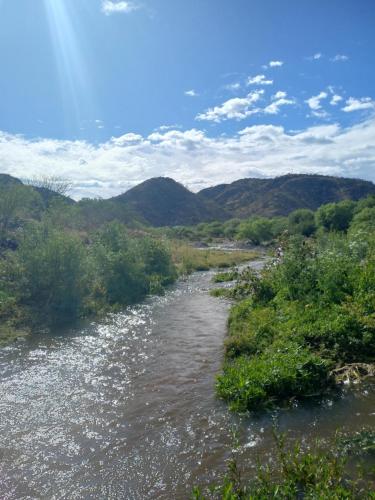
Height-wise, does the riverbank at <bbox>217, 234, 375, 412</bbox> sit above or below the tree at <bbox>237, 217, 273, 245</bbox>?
below

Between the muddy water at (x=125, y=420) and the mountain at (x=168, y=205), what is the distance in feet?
489

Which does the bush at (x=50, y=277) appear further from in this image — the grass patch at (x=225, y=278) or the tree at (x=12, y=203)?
the tree at (x=12, y=203)

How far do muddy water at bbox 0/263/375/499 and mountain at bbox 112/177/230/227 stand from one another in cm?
14901

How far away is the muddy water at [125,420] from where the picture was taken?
731 centimetres

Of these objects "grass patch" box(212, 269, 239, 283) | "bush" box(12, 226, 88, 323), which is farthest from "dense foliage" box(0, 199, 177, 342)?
"grass patch" box(212, 269, 239, 283)

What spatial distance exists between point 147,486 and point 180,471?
2.36ft

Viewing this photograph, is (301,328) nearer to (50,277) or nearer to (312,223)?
(50,277)

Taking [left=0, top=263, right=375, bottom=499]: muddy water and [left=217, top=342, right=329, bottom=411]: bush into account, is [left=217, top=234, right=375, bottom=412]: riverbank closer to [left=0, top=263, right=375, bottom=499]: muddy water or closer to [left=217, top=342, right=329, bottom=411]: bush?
[left=217, top=342, right=329, bottom=411]: bush

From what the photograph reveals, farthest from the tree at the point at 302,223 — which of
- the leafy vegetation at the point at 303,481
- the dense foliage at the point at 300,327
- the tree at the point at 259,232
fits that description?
the leafy vegetation at the point at 303,481

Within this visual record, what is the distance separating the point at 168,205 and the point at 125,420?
172771 mm

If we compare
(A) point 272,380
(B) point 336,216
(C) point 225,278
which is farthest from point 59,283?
(B) point 336,216

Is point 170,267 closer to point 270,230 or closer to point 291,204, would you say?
point 270,230

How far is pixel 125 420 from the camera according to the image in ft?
31.2

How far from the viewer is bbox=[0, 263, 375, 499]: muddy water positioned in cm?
731
